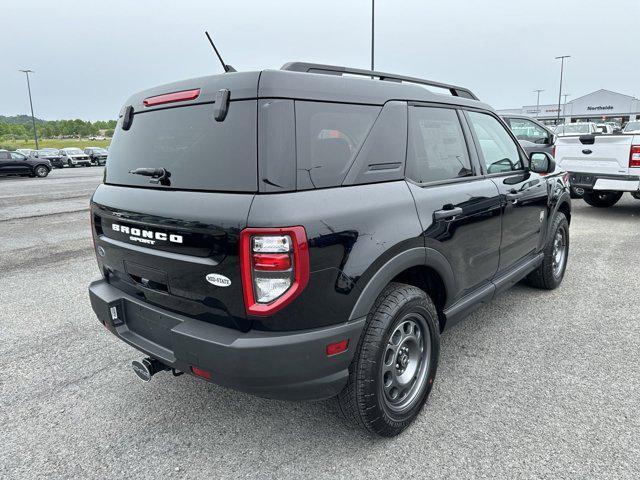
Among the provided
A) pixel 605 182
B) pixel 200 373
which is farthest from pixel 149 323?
pixel 605 182

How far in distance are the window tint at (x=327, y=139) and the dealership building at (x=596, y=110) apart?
82.8 m

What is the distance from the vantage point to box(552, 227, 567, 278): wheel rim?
15.1 feet

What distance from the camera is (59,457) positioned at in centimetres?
238

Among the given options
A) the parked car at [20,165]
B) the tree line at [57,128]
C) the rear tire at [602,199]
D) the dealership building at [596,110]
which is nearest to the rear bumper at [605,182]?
the rear tire at [602,199]

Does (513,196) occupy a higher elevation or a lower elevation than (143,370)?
higher

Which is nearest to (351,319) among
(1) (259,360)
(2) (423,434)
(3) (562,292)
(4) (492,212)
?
(1) (259,360)

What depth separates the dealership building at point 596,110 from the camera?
77438 millimetres

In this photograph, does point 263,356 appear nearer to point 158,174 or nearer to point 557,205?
point 158,174

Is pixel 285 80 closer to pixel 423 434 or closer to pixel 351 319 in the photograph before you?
pixel 351 319

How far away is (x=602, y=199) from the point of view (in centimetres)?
992

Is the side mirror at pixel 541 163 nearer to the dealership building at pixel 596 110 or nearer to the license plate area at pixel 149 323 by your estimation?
the license plate area at pixel 149 323

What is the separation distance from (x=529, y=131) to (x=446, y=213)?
12.0 metres

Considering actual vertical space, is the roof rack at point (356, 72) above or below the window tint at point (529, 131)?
above

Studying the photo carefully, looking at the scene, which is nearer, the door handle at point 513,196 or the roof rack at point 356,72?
the roof rack at point 356,72
